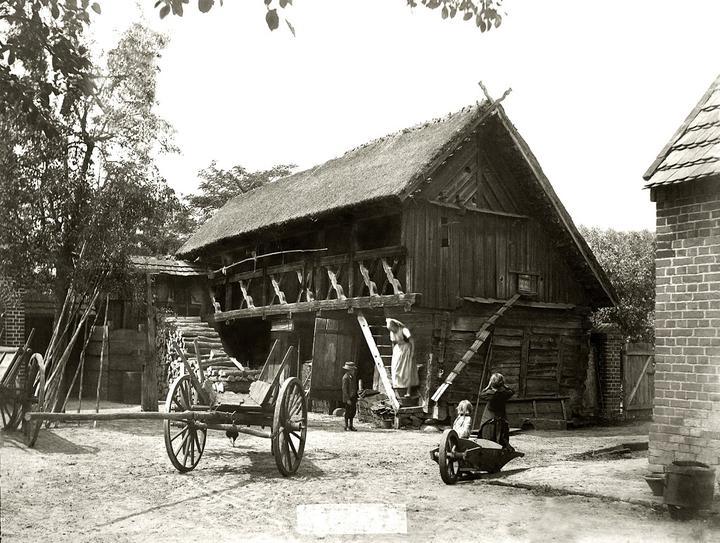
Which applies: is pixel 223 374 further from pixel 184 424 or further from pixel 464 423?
pixel 464 423

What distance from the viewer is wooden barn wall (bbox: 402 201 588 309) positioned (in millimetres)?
16656

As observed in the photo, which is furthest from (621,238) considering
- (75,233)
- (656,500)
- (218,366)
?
(656,500)

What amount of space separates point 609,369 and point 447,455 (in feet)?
43.4

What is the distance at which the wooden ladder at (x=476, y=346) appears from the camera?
53.6ft

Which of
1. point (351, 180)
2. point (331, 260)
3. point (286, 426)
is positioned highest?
point (351, 180)

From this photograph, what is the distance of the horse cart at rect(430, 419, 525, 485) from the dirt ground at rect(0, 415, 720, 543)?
242mm

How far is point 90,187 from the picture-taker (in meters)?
15.1

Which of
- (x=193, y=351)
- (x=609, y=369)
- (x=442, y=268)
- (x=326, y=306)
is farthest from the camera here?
(x=609, y=369)

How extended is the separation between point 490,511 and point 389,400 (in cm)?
921

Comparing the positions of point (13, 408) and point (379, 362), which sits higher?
point (379, 362)

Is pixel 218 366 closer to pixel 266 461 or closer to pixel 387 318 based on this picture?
pixel 387 318

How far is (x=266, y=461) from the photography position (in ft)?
35.4

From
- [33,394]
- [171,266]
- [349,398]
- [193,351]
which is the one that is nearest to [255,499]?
[33,394]

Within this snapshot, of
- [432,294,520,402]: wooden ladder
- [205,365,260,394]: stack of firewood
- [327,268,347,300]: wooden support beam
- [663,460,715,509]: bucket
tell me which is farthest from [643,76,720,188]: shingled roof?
[327,268,347,300]: wooden support beam
